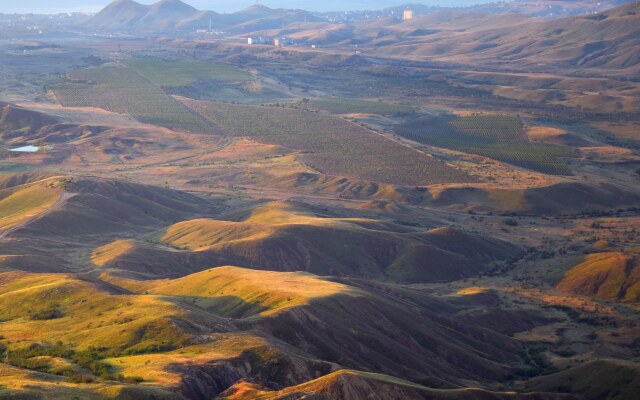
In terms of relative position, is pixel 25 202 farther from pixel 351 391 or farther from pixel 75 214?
pixel 351 391

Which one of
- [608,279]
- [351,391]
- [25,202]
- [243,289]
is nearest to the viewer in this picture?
[351,391]

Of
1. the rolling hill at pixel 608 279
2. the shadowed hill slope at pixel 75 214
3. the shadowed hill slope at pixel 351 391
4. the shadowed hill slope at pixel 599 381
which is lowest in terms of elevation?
the rolling hill at pixel 608 279

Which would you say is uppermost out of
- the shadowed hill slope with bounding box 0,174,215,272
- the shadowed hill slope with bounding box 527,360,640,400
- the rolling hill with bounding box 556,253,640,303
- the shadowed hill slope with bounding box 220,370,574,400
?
the shadowed hill slope with bounding box 220,370,574,400

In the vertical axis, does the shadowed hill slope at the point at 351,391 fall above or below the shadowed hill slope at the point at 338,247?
above

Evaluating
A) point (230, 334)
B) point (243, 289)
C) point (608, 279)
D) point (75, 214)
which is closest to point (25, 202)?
point (75, 214)

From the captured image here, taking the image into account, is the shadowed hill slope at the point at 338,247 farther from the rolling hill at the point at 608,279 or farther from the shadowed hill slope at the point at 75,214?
the rolling hill at the point at 608,279

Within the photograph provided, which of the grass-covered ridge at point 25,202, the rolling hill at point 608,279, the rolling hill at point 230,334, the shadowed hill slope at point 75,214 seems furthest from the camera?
the grass-covered ridge at point 25,202

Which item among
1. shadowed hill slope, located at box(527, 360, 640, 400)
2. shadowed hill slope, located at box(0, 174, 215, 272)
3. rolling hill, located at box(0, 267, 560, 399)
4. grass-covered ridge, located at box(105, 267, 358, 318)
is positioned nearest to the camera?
rolling hill, located at box(0, 267, 560, 399)

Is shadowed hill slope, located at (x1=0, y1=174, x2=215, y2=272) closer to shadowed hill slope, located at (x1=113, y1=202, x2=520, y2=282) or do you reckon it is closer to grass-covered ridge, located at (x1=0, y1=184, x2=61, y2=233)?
grass-covered ridge, located at (x1=0, y1=184, x2=61, y2=233)

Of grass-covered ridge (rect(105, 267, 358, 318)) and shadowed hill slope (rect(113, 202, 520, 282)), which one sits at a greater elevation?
grass-covered ridge (rect(105, 267, 358, 318))

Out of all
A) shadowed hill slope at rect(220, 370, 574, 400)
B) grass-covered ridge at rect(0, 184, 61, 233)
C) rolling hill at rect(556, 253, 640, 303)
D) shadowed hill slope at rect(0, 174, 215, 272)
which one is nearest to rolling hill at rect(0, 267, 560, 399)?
shadowed hill slope at rect(220, 370, 574, 400)

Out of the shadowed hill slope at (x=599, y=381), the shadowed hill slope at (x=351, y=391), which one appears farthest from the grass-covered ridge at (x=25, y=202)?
the shadowed hill slope at (x=599, y=381)

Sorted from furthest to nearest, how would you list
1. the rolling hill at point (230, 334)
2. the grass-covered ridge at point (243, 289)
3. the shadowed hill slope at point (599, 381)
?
the grass-covered ridge at point (243, 289), the shadowed hill slope at point (599, 381), the rolling hill at point (230, 334)
